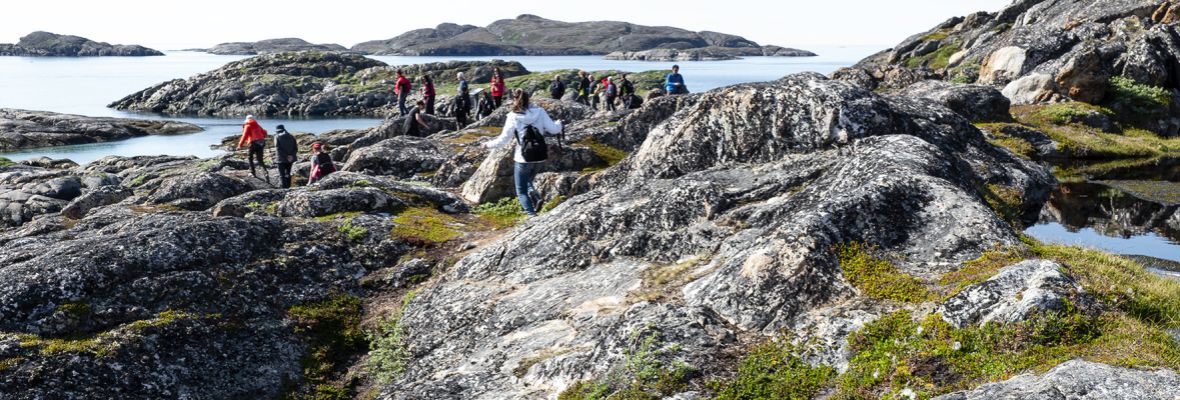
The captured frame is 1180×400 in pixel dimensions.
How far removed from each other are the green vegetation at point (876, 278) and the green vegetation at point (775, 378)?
151cm

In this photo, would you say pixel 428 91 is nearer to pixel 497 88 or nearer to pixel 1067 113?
→ pixel 497 88

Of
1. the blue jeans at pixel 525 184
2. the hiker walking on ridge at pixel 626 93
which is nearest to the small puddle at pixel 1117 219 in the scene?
the blue jeans at pixel 525 184

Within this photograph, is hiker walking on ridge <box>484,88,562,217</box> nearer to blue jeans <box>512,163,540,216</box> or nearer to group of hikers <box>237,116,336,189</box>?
blue jeans <box>512,163,540,216</box>

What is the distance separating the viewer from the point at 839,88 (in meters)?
16.8

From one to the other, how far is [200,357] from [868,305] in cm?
981

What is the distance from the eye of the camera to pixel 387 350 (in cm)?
1317

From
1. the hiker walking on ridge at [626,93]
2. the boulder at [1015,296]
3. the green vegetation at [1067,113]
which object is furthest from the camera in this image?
the hiker walking on ridge at [626,93]

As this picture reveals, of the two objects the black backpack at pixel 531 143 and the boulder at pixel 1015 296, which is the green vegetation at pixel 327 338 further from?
the boulder at pixel 1015 296

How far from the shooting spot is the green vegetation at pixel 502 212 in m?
20.4

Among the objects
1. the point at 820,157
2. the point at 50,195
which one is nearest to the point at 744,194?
the point at 820,157

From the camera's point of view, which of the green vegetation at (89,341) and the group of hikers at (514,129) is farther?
the group of hikers at (514,129)

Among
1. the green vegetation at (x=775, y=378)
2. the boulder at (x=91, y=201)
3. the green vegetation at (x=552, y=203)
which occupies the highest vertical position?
the green vegetation at (x=775, y=378)

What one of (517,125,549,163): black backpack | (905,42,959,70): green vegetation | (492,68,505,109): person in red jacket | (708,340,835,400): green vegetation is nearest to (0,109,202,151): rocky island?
(492,68,505,109): person in red jacket

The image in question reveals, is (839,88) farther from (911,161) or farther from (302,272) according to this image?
(302,272)
